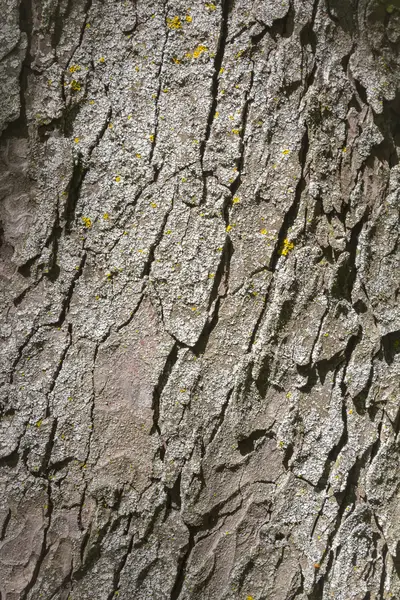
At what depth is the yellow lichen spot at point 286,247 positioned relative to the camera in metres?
0.90

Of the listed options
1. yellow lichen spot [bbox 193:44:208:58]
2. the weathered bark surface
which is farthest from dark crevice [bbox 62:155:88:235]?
yellow lichen spot [bbox 193:44:208:58]

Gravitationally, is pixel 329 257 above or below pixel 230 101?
below

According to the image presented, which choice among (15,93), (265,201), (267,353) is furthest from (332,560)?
(15,93)

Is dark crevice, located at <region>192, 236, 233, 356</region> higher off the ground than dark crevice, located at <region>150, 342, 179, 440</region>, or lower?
higher

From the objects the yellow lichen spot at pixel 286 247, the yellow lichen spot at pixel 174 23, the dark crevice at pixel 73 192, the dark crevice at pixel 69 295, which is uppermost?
the yellow lichen spot at pixel 174 23

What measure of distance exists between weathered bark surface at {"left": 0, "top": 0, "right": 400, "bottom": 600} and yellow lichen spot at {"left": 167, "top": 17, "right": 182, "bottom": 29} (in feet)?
0.03

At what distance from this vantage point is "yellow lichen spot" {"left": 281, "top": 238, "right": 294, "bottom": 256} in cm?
90

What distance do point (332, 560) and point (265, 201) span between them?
25.3 inches

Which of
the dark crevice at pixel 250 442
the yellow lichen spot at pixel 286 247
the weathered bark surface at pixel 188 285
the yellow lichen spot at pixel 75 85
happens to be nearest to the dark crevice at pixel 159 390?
the weathered bark surface at pixel 188 285

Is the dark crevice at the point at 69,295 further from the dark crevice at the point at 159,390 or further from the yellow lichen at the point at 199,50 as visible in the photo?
the yellow lichen at the point at 199,50

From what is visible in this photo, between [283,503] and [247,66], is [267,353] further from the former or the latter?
[247,66]

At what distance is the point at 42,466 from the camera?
90 centimetres

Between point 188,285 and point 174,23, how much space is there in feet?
1.43

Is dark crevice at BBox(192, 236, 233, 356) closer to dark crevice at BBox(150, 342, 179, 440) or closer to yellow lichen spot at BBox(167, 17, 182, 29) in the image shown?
dark crevice at BBox(150, 342, 179, 440)
